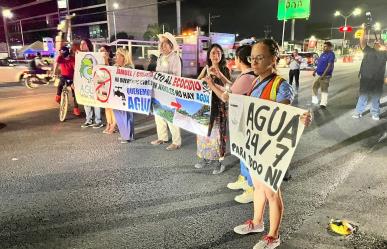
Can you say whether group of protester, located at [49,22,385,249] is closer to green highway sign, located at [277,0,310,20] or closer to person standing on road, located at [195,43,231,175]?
person standing on road, located at [195,43,231,175]

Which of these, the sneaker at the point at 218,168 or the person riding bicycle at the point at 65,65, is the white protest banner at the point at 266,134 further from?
the person riding bicycle at the point at 65,65

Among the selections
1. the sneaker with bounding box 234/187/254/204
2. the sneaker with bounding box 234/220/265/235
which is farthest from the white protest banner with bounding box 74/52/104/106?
the sneaker with bounding box 234/220/265/235

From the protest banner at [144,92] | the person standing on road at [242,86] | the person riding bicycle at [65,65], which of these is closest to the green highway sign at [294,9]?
the person riding bicycle at [65,65]

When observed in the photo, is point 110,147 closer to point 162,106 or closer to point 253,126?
point 162,106

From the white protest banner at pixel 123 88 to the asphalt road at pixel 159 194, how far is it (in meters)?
0.82

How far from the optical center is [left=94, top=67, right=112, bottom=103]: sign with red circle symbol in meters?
6.79

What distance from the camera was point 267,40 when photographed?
2908mm

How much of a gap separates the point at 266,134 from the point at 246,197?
5.16 ft

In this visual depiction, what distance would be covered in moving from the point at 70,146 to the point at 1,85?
13.6 meters

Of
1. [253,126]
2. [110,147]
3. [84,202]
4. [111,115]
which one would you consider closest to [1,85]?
[111,115]

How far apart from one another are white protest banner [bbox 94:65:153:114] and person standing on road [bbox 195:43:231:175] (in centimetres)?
156

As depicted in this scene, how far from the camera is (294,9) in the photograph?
32906mm

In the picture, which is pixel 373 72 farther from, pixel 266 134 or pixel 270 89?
pixel 266 134

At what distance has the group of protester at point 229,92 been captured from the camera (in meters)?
2.86
